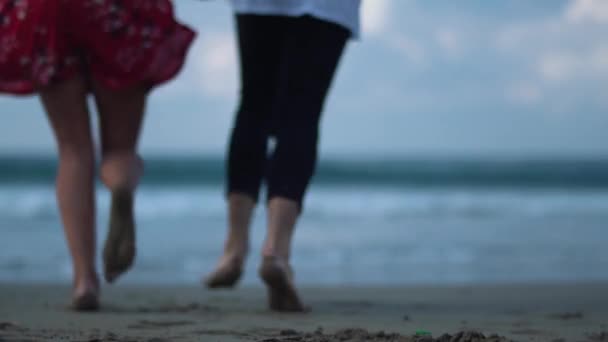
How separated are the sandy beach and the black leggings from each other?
401 mm

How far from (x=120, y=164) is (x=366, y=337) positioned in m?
0.91

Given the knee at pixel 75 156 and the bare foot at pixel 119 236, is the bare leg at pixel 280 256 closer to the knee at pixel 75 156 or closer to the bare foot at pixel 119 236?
the bare foot at pixel 119 236

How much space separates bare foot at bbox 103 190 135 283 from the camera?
2197 mm

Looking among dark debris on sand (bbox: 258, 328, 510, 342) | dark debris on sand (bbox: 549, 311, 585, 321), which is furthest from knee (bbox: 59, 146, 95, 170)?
dark debris on sand (bbox: 549, 311, 585, 321)

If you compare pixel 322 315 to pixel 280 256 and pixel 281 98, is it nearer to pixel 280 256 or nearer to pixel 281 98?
pixel 280 256

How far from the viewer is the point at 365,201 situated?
13859 mm

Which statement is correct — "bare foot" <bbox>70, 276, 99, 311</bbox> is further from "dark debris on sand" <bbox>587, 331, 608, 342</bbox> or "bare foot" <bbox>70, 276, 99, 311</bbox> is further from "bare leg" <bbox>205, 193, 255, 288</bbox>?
"dark debris on sand" <bbox>587, 331, 608, 342</bbox>

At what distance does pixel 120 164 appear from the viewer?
2.25 metres

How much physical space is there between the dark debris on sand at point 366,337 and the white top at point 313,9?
92 cm

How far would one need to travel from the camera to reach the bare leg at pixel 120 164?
220 centimetres

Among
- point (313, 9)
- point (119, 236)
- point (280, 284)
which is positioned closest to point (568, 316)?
point (280, 284)

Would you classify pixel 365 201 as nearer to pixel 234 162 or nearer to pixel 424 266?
pixel 424 266

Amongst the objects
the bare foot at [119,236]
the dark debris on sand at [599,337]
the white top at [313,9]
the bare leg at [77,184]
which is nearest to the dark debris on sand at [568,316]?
the dark debris on sand at [599,337]

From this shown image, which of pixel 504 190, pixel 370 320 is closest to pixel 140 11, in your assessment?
pixel 370 320
